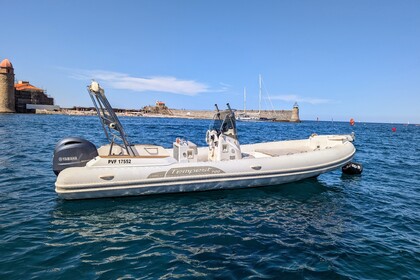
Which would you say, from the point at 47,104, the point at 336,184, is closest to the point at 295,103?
the point at 47,104

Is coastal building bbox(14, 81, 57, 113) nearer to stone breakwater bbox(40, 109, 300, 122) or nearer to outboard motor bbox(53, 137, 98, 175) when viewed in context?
stone breakwater bbox(40, 109, 300, 122)

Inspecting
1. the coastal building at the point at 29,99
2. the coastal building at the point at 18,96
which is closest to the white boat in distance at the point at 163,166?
the coastal building at the point at 18,96

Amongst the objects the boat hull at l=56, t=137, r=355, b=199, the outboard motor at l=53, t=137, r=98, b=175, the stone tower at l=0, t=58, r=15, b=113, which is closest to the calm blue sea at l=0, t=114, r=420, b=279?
the boat hull at l=56, t=137, r=355, b=199

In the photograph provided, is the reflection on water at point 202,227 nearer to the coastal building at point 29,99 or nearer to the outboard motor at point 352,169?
the outboard motor at point 352,169

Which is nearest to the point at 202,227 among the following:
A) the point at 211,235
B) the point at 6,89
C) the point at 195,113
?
the point at 211,235

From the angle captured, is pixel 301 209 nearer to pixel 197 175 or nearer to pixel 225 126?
pixel 197 175

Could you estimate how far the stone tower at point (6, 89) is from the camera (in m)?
71.1

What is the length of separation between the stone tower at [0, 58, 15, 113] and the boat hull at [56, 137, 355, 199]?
269 feet

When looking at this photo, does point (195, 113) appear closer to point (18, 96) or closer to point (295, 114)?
point (295, 114)

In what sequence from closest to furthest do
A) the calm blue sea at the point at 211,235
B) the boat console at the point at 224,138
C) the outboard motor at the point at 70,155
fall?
the calm blue sea at the point at 211,235, the outboard motor at the point at 70,155, the boat console at the point at 224,138

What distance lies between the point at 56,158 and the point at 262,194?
663cm

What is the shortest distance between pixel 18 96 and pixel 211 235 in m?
95.9

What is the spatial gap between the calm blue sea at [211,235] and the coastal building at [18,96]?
257 feet

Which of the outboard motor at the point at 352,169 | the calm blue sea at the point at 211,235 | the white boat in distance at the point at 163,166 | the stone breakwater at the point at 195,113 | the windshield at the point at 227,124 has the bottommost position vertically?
the calm blue sea at the point at 211,235
